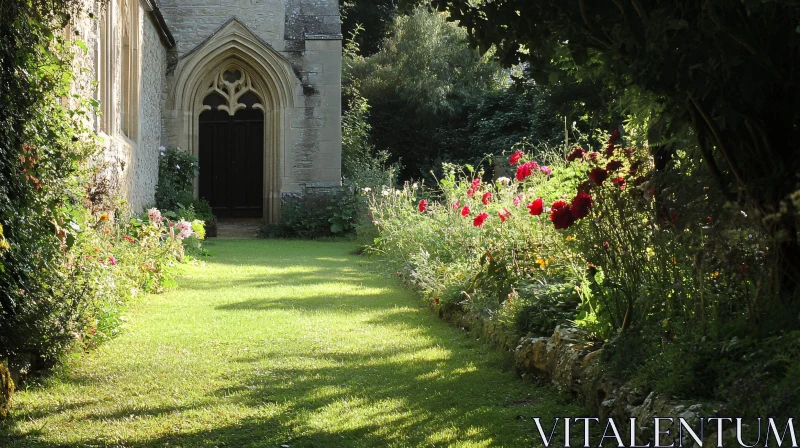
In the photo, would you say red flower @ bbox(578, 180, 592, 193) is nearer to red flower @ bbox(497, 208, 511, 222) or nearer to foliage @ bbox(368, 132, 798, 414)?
foliage @ bbox(368, 132, 798, 414)

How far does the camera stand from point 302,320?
7543 mm

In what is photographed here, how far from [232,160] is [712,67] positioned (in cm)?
1774

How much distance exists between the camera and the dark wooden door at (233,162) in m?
20.3

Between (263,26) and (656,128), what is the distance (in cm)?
1512

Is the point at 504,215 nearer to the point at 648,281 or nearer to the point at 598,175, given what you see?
the point at 598,175

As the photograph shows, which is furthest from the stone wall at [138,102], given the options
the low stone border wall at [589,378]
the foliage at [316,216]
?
the low stone border wall at [589,378]

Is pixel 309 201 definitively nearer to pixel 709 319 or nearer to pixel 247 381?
pixel 247 381

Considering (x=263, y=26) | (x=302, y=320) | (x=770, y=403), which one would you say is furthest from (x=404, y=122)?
(x=770, y=403)

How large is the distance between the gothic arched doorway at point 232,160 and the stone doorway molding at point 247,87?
1.53m

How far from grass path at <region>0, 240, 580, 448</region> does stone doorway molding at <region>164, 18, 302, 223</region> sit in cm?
1014

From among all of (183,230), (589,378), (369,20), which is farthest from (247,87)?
(589,378)

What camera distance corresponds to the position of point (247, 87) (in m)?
18.6

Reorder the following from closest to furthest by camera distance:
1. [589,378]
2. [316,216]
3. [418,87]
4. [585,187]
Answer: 1. [589,378]
2. [585,187]
3. [316,216]
4. [418,87]

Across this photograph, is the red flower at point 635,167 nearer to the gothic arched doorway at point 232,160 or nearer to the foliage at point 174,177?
the foliage at point 174,177
